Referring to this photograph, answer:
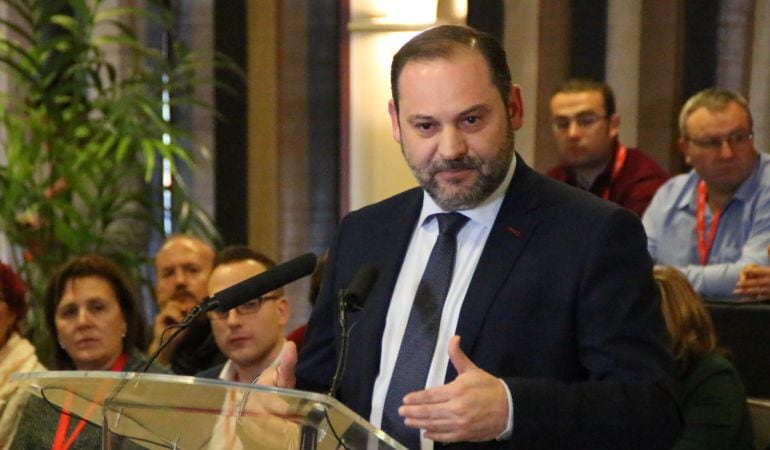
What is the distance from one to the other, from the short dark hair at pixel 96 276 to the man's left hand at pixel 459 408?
83.9 inches

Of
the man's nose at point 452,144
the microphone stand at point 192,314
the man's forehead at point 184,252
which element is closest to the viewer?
the microphone stand at point 192,314

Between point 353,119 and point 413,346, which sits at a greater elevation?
point 353,119

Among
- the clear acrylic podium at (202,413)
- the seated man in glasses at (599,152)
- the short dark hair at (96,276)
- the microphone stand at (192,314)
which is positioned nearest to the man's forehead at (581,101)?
the seated man in glasses at (599,152)

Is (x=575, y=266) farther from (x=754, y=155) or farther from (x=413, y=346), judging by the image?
(x=754, y=155)

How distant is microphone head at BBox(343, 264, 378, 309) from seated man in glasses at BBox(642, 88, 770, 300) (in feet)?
7.10

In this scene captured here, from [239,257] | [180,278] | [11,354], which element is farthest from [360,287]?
[180,278]

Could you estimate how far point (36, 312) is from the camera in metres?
4.46

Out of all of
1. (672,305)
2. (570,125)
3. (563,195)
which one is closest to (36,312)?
(570,125)

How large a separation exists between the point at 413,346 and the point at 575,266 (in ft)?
0.89

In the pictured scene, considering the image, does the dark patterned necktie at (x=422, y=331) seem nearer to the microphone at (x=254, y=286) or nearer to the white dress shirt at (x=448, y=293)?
the white dress shirt at (x=448, y=293)

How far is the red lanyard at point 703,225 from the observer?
154 inches

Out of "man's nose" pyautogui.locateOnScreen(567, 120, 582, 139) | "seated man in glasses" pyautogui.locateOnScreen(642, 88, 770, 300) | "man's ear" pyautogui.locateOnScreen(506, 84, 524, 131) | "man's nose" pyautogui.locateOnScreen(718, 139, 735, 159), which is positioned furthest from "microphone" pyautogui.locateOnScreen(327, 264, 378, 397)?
"man's nose" pyautogui.locateOnScreen(567, 120, 582, 139)

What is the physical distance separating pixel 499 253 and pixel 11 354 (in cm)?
218

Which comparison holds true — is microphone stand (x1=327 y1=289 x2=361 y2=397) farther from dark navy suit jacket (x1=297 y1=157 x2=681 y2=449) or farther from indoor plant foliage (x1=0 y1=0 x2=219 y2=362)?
indoor plant foliage (x1=0 y1=0 x2=219 y2=362)
